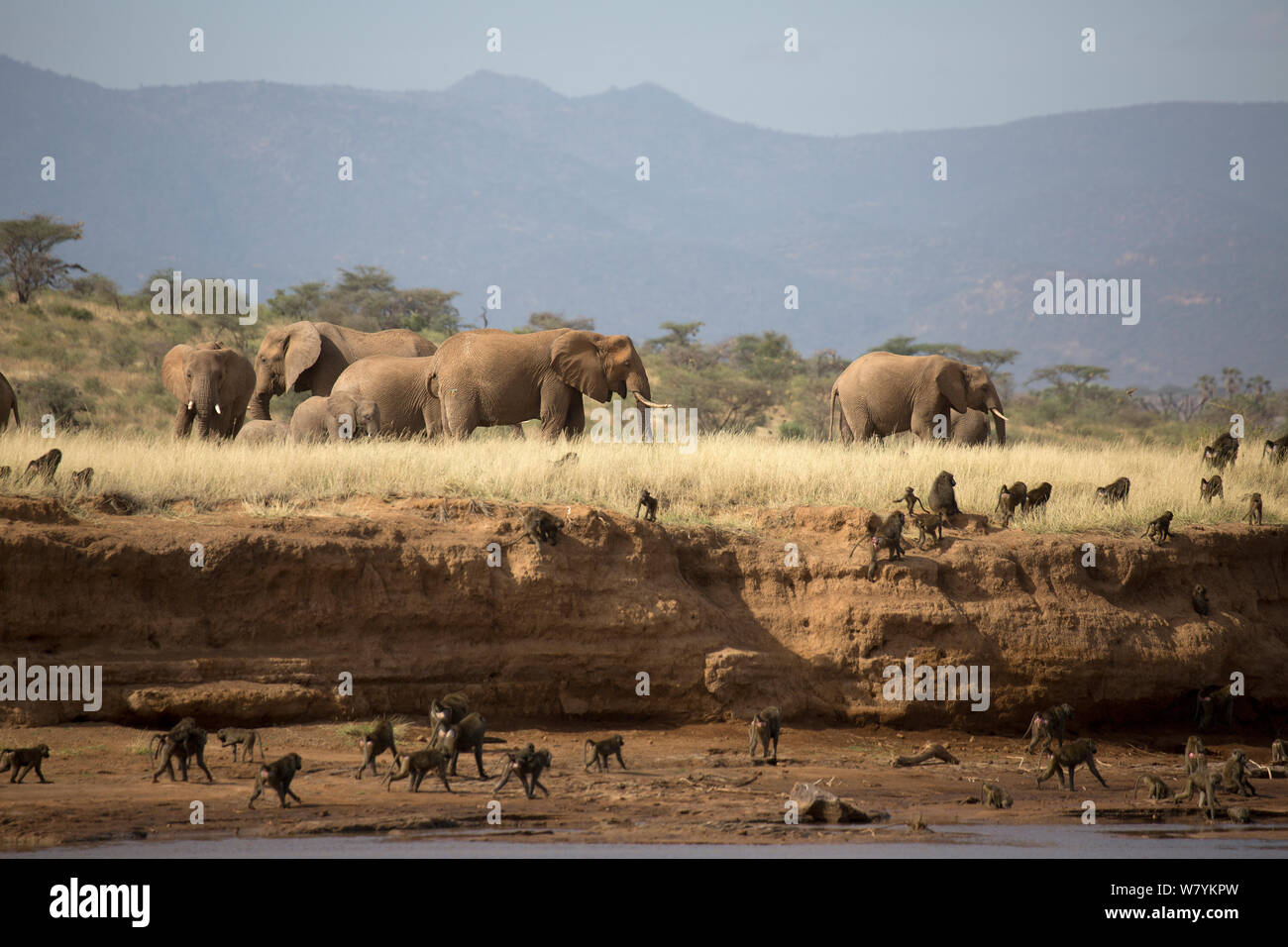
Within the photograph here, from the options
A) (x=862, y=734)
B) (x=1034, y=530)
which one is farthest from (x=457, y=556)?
(x=1034, y=530)

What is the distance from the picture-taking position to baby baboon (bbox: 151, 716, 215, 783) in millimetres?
10969

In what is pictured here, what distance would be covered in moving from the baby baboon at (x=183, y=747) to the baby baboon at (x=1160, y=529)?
1041cm

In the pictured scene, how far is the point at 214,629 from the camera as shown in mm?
13578

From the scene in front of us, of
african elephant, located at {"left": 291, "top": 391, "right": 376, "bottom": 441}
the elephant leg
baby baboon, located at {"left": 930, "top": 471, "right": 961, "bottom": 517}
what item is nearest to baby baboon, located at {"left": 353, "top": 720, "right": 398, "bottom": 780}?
baby baboon, located at {"left": 930, "top": 471, "right": 961, "bottom": 517}

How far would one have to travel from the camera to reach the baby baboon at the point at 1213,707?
1530 cm

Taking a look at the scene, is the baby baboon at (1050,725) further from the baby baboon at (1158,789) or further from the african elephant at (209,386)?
the african elephant at (209,386)

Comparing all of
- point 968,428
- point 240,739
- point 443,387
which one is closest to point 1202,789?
point 240,739

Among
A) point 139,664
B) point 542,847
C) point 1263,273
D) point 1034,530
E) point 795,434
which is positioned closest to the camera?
point 542,847

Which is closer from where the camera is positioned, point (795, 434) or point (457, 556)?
point (457, 556)

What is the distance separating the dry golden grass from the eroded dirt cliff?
499 mm

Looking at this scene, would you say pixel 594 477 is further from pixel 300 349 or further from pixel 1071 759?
pixel 300 349

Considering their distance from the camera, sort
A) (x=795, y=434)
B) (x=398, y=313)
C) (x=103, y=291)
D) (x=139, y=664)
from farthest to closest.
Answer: (x=398, y=313) → (x=103, y=291) → (x=795, y=434) → (x=139, y=664)

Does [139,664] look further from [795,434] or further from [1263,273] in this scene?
[1263,273]
